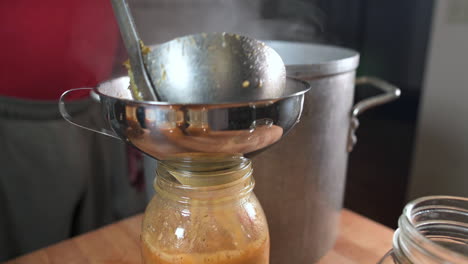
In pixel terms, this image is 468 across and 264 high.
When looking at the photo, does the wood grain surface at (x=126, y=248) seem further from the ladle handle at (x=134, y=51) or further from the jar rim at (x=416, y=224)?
the ladle handle at (x=134, y=51)

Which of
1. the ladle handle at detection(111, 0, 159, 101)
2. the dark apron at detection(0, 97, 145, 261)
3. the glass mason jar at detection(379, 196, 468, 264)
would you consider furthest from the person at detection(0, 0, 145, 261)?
the glass mason jar at detection(379, 196, 468, 264)

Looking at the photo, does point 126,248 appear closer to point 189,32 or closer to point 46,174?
point 46,174

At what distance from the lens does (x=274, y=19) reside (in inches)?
33.1

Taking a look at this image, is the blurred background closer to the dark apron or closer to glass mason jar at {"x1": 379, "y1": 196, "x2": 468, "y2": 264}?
the dark apron

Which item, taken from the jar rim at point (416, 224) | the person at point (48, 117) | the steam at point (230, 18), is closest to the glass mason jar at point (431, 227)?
the jar rim at point (416, 224)

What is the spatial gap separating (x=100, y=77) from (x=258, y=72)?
0.60m

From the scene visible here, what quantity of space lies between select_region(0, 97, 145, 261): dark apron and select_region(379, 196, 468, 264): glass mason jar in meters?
0.63

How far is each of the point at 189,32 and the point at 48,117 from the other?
0.46m

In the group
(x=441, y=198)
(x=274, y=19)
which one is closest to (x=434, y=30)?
(x=274, y=19)

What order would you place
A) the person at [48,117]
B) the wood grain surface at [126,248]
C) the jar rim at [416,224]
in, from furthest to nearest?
the person at [48,117] < the wood grain surface at [126,248] < the jar rim at [416,224]

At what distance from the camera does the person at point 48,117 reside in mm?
696

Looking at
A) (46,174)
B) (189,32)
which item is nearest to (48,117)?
(46,174)

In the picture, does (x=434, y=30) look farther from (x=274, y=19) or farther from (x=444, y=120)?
(x=274, y=19)

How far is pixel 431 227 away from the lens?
13.3 inches
